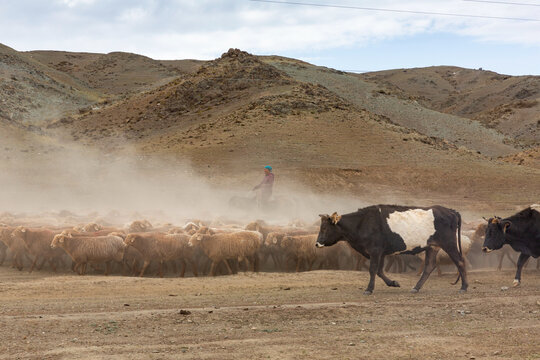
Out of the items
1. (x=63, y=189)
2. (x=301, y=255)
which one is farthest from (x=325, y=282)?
(x=63, y=189)

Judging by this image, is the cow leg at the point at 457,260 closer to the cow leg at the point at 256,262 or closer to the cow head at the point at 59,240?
the cow leg at the point at 256,262

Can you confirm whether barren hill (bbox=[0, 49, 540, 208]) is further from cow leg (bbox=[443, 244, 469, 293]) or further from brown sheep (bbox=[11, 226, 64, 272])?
cow leg (bbox=[443, 244, 469, 293])

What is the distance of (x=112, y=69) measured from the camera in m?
125

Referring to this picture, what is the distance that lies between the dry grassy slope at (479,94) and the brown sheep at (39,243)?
6607 centimetres

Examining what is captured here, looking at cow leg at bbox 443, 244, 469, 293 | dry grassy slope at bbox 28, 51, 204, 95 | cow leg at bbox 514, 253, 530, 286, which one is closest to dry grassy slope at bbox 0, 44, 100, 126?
dry grassy slope at bbox 28, 51, 204, 95

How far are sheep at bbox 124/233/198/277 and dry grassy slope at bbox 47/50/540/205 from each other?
19.0 meters

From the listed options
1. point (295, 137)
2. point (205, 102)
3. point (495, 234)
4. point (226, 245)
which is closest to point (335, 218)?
point (226, 245)

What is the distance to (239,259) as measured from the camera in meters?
14.3

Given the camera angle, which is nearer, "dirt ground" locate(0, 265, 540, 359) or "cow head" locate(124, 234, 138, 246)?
"dirt ground" locate(0, 265, 540, 359)

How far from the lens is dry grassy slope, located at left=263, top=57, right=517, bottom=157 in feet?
211

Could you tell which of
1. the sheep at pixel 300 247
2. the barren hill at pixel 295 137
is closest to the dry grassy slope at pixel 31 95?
the barren hill at pixel 295 137

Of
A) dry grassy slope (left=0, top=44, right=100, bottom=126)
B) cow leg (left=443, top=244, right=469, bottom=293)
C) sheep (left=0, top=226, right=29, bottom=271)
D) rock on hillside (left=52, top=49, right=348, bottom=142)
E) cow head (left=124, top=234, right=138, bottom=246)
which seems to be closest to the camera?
cow leg (left=443, top=244, right=469, bottom=293)

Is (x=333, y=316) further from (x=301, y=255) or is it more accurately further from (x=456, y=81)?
(x=456, y=81)

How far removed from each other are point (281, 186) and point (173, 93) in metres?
27.9
